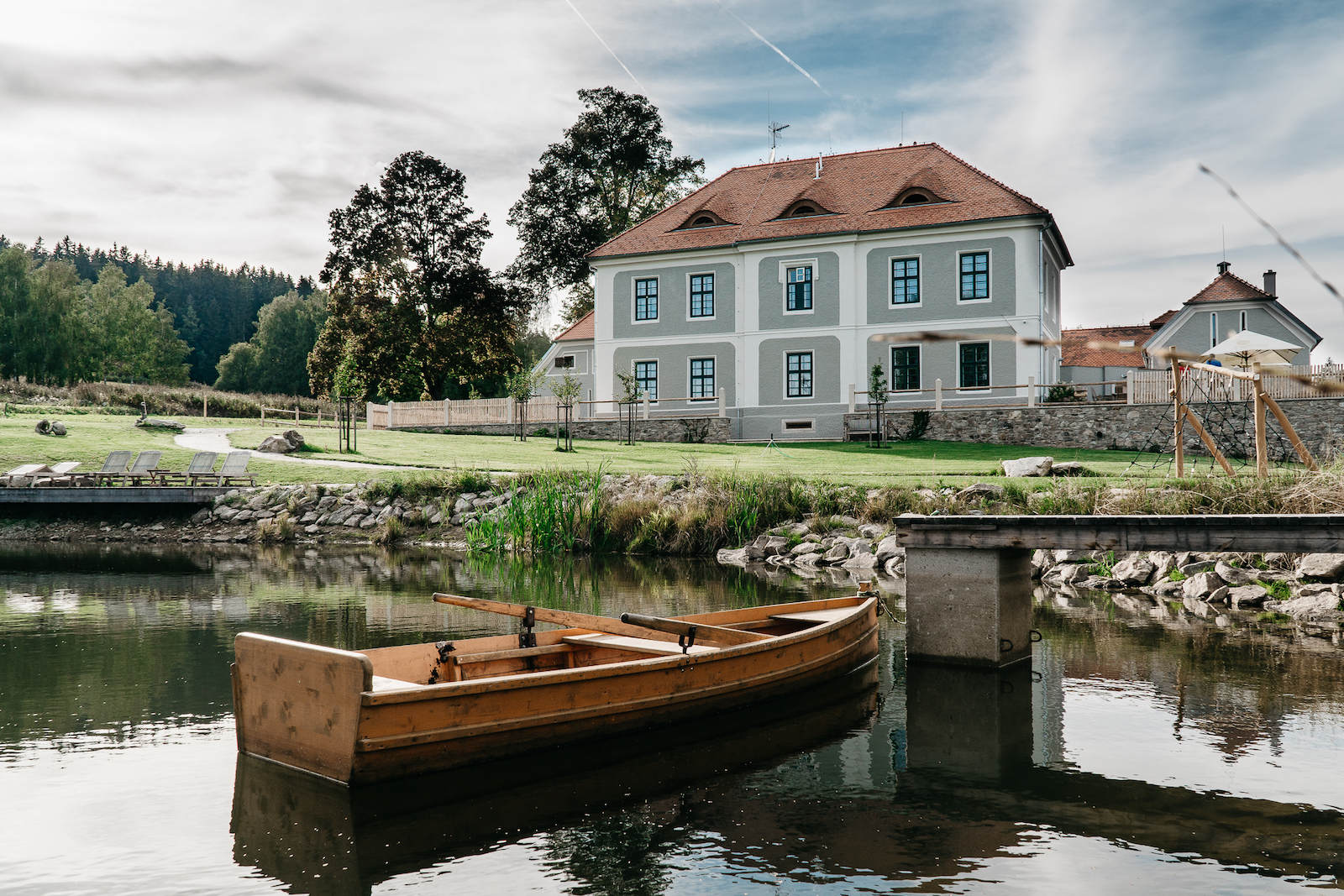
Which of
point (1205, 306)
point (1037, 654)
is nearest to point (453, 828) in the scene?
point (1037, 654)

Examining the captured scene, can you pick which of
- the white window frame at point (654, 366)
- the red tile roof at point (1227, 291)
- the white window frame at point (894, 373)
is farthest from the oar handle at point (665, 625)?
the red tile roof at point (1227, 291)

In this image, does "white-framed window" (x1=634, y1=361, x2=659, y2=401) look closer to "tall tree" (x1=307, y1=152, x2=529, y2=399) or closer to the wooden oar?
"tall tree" (x1=307, y1=152, x2=529, y2=399)

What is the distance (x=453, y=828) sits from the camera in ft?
19.6

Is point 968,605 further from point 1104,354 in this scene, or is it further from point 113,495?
point 1104,354

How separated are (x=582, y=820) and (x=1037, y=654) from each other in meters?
6.76

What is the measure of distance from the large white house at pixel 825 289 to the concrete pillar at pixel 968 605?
74.1ft

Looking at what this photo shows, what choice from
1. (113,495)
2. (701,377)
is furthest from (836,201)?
(113,495)

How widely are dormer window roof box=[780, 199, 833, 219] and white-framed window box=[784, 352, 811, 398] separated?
547 cm

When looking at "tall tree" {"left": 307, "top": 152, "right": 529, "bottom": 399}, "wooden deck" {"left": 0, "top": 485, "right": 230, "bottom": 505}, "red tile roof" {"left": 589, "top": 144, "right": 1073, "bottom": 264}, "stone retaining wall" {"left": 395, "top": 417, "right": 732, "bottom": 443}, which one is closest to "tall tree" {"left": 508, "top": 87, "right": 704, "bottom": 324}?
"tall tree" {"left": 307, "top": 152, "right": 529, "bottom": 399}

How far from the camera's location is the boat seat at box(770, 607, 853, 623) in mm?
10586

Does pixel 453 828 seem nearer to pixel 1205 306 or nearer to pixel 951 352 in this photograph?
pixel 951 352

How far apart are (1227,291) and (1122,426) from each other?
22263mm

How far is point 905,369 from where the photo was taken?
117ft

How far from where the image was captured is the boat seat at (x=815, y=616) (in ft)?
34.7
